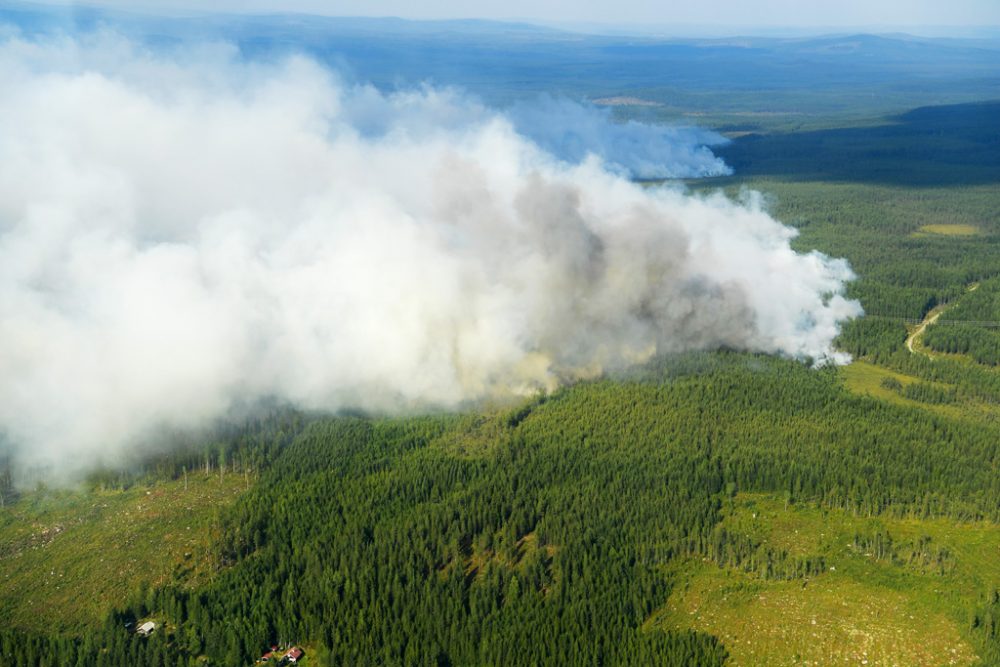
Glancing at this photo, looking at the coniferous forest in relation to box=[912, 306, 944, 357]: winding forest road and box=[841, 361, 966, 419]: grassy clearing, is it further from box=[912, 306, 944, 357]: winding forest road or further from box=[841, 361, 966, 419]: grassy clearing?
box=[912, 306, 944, 357]: winding forest road

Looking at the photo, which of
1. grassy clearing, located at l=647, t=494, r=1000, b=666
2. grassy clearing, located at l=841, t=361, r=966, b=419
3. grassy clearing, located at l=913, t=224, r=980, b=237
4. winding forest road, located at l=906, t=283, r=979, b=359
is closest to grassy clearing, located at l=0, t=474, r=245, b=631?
grassy clearing, located at l=647, t=494, r=1000, b=666

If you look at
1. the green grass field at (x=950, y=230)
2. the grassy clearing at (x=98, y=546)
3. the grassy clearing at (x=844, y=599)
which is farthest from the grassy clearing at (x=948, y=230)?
the grassy clearing at (x=98, y=546)

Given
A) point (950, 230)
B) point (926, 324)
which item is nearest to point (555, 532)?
point (926, 324)

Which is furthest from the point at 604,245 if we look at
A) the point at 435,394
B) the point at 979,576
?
the point at 979,576

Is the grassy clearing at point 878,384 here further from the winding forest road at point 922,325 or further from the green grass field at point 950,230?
the green grass field at point 950,230

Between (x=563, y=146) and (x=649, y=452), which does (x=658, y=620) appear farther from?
(x=563, y=146)

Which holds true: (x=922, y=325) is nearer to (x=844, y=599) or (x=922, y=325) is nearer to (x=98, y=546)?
(x=844, y=599)
